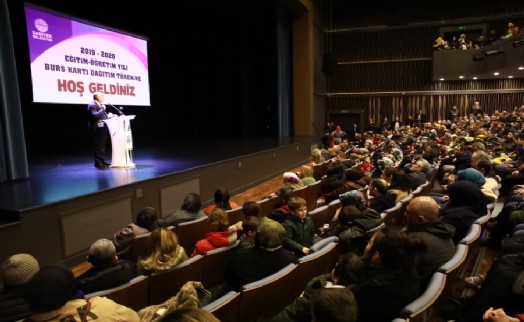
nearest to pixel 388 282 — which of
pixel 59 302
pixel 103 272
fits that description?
pixel 59 302

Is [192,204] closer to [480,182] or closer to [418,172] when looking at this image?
[480,182]

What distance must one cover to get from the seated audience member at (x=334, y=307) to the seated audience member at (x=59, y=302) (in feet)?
2.64

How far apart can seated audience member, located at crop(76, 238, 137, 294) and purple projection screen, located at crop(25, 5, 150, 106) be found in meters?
5.48

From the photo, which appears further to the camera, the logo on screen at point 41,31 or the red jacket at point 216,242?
the logo on screen at point 41,31

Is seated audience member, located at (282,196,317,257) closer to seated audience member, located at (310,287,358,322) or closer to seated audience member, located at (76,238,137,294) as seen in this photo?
seated audience member, located at (76,238,137,294)

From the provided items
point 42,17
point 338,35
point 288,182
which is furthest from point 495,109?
point 42,17

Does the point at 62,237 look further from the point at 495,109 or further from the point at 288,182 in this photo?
the point at 495,109

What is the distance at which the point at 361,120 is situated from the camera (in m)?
16.8

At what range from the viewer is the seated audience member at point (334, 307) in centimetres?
142

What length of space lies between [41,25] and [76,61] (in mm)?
784

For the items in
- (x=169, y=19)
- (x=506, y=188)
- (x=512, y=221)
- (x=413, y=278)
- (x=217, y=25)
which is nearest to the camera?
(x=413, y=278)

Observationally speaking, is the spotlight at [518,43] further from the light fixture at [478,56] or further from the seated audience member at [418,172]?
the seated audience member at [418,172]

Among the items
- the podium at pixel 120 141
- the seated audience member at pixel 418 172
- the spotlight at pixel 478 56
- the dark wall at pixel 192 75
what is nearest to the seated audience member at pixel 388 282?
the seated audience member at pixel 418 172

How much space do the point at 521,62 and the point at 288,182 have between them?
11.4 metres
